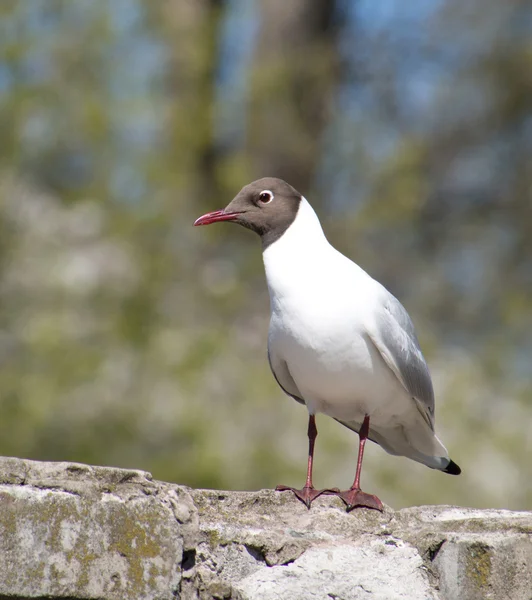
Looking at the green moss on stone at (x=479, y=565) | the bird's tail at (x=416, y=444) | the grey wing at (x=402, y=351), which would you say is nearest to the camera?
the green moss on stone at (x=479, y=565)

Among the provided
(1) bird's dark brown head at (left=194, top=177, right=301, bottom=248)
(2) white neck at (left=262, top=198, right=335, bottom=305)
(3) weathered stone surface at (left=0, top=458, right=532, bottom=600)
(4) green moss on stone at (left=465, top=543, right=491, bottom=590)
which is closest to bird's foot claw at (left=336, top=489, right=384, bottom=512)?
(3) weathered stone surface at (left=0, top=458, right=532, bottom=600)

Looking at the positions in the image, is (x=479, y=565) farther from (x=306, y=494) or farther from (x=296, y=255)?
(x=296, y=255)

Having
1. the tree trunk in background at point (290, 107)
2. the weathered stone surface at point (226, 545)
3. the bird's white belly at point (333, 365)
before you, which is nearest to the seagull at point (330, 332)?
the bird's white belly at point (333, 365)

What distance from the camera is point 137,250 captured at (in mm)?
6828

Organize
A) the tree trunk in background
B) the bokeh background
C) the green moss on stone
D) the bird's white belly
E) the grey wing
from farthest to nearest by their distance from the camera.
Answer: the tree trunk in background < the bokeh background < the grey wing < the bird's white belly < the green moss on stone

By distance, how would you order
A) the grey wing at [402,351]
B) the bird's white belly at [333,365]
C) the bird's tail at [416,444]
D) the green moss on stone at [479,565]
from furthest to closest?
the bird's tail at [416,444] → the grey wing at [402,351] → the bird's white belly at [333,365] → the green moss on stone at [479,565]

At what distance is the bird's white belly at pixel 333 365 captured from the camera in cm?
283

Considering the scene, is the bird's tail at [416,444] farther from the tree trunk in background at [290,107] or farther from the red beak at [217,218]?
the tree trunk in background at [290,107]

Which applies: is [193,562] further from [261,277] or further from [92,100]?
[92,100]

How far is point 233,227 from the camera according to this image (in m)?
7.45

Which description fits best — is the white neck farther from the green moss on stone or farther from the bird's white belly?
the green moss on stone

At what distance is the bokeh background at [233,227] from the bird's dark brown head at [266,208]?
2849 millimetres

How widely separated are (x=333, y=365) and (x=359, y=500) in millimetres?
493

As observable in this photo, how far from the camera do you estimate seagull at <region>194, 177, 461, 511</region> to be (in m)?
2.84
